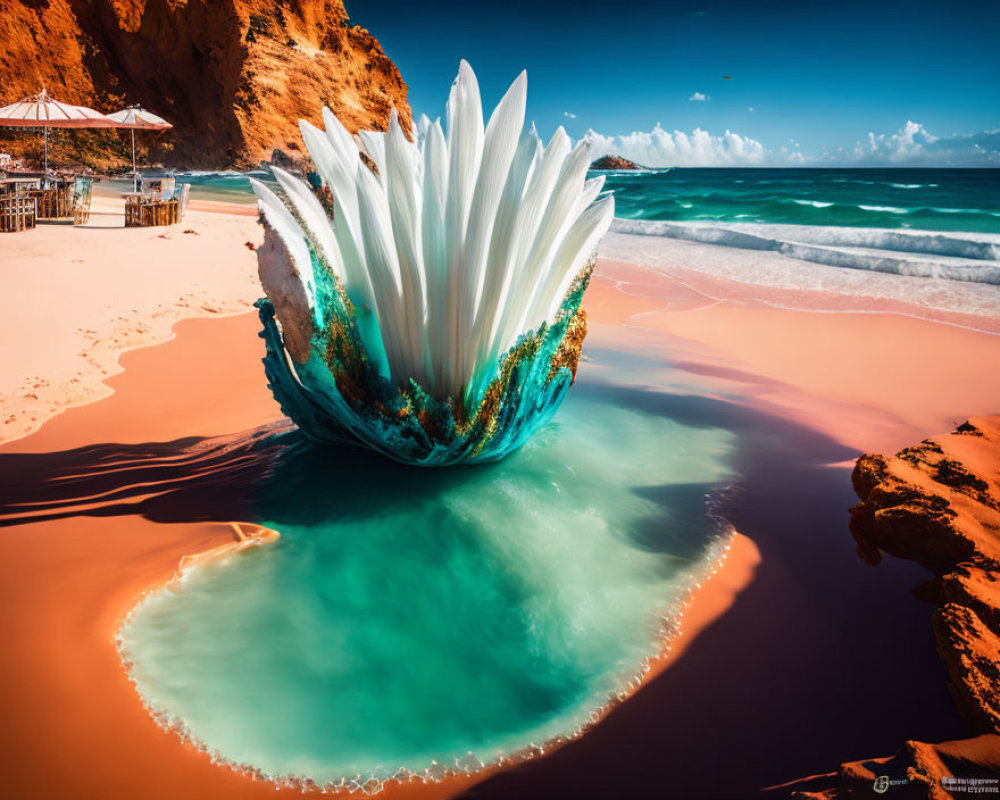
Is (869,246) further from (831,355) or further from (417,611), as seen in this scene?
(417,611)

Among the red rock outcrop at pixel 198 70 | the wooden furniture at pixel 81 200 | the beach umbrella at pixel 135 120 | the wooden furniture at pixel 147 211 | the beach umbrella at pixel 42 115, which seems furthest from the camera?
the red rock outcrop at pixel 198 70

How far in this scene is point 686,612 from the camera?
1.44m

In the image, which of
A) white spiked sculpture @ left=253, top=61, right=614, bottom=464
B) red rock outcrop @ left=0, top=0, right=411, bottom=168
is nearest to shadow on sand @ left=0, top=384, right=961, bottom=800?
white spiked sculpture @ left=253, top=61, right=614, bottom=464

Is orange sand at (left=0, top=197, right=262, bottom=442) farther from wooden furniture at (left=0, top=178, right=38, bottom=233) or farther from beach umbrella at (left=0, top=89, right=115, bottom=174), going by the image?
beach umbrella at (left=0, top=89, right=115, bottom=174)

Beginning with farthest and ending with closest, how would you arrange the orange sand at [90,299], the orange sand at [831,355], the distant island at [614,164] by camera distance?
the distant island at [614,164] < the orange sand at [831,355] < the orange sand at [90,299]

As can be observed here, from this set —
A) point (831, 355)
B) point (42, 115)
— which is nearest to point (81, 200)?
point (42, 115)

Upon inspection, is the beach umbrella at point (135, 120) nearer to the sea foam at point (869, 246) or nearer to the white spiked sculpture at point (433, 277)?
the sea foam at point (869, 246)

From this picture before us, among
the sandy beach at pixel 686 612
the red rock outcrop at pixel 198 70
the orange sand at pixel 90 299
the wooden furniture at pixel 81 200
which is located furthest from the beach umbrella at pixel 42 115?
the red rock outcrop at pixel 198 70

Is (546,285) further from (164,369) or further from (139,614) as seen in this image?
(164,369)

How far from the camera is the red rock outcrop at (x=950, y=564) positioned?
0.88 meters

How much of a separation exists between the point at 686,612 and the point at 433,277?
0.99 m

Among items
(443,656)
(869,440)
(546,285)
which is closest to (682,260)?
(869,440)

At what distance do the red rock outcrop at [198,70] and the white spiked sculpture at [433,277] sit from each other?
39474 millimetres

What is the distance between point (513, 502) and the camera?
1.71 m
